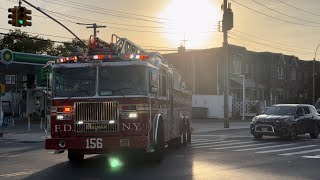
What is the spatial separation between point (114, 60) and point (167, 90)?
3175mm

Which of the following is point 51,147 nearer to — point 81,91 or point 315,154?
point 81,91

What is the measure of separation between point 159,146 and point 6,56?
27.5m

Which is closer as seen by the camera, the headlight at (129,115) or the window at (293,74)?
the headlight at (129,115)

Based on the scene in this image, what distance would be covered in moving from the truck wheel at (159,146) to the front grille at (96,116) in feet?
4.92

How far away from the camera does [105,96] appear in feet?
41.5

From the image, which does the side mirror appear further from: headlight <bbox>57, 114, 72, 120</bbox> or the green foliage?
the green foliage

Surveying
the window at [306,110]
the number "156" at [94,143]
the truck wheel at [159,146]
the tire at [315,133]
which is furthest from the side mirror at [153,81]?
the tire at [315,133]

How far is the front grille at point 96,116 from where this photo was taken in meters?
12.6

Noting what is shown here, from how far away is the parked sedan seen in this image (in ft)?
73.0

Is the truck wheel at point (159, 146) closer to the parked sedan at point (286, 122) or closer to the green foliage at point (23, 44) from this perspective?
the parked sedan at point (286, 122)

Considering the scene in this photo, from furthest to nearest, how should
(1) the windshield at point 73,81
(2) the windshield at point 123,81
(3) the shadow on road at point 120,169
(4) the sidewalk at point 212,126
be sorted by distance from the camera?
(4) the sidewalk at point 212,126
(1) the windshield at point 73,81
(2) the windshield at point 123,81
(3) the shadow on road at point 120,169

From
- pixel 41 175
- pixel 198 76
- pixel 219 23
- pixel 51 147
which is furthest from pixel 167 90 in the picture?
pixel 198 76

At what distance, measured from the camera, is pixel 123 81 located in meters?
12.8

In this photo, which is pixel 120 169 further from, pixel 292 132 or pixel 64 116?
pixel 292 132
